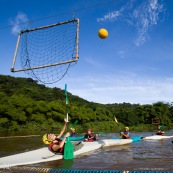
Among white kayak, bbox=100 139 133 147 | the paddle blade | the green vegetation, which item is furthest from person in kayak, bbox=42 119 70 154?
the green vegetation

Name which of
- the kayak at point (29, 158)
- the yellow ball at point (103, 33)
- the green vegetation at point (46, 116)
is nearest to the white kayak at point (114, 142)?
the kayak at point (29, 158)

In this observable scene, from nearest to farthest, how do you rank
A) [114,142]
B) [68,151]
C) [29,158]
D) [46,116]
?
[29,158] → [68,151] → [114,142] → [46,116]

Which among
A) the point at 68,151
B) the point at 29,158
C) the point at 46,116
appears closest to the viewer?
the point at 29,158

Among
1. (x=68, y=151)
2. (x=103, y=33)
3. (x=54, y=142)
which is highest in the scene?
(x=103, y=33)

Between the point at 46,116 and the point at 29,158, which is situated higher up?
the point at 46,116

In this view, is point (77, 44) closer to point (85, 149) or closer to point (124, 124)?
point (85, 149)

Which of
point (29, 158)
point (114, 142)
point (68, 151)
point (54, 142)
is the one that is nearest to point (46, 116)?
point (114, 142)

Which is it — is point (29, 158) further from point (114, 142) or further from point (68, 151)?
point (114, 142)

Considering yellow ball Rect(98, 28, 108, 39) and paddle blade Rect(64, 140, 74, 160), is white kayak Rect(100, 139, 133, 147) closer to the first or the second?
paddle blade Rect(64, 140, 74, 160)

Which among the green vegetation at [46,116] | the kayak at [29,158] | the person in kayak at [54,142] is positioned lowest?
the kayak at [29,158]

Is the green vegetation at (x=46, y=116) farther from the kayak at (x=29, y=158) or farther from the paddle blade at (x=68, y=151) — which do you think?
the paddle blade at (x=68, y=151)

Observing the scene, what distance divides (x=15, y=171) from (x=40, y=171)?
2.42ft

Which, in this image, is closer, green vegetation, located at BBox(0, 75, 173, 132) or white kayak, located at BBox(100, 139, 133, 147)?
white kayak, located at BBox(100, 139, 133, 147)

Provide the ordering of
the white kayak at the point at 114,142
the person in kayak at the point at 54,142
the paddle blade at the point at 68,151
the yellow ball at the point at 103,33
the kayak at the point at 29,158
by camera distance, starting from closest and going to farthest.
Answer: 1. the kayak at the point at 29,158
2. the person in kayak at the point at 54,142
3. the paddle blade at the point at 68,151
4. the yellow ball at the point at 103,33
5. the white kayak at the point at 114,142
